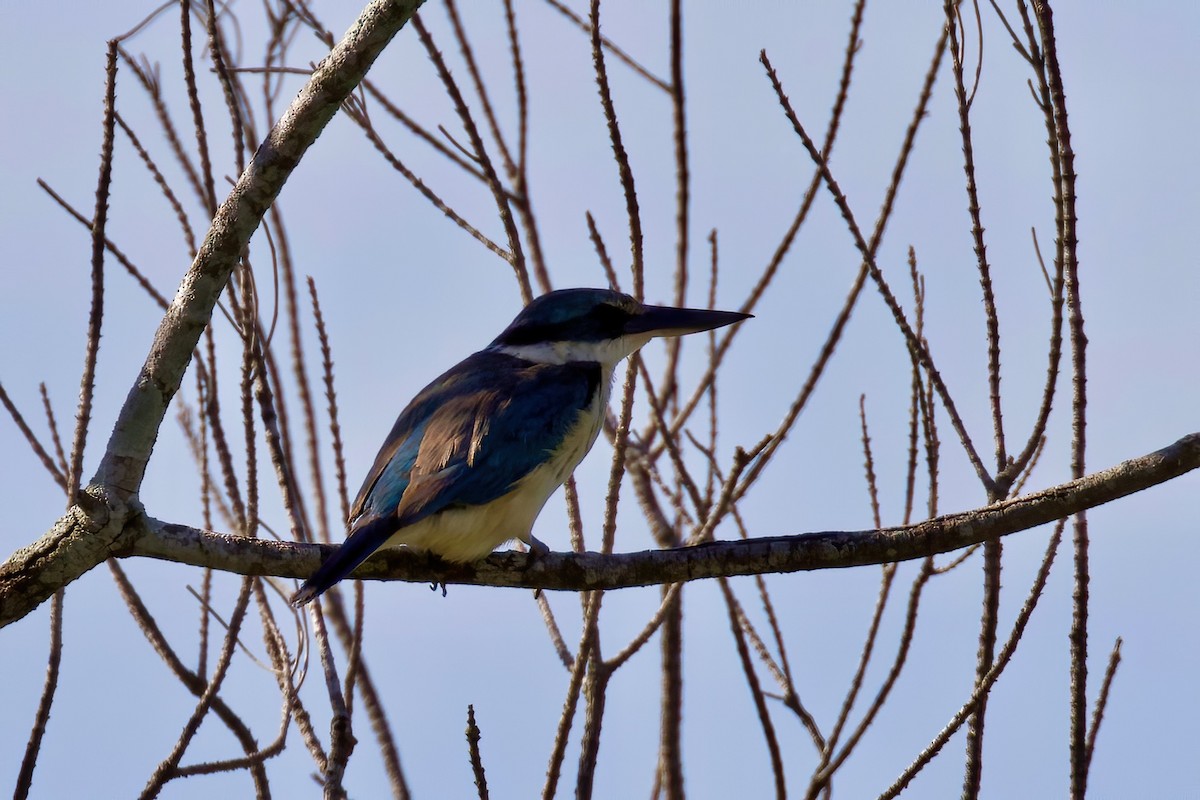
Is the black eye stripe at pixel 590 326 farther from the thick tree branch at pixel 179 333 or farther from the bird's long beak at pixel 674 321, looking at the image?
the thick tree branch at pixel 179 333

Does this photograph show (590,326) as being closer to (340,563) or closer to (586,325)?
(586,325)

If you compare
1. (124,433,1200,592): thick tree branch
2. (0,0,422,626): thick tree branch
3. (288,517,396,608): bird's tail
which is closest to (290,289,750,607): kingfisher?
(288,517,396,608): bird's tail

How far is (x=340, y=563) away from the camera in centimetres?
344

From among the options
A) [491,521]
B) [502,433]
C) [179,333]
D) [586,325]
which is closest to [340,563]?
[491,521]

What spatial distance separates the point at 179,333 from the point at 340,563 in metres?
0.85

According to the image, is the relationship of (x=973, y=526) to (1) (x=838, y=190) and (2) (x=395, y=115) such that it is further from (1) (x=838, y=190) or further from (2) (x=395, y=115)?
(2) (x=395, y=115)

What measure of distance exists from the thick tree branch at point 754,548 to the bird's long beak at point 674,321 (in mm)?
1260

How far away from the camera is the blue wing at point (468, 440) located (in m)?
3.90

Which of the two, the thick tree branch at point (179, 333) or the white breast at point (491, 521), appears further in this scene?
the white breast at point (491, 521)

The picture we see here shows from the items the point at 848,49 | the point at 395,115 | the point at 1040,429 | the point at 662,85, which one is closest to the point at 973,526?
the point at 1040,429

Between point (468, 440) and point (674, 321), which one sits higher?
point (674, 321)

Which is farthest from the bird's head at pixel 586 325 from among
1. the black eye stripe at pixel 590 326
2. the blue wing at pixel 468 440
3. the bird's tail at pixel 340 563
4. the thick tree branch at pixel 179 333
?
the thick tree branch at pixel 179 333

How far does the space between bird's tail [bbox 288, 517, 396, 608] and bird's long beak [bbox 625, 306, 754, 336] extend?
148 cm

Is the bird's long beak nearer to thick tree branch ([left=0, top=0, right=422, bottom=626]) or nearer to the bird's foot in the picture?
the bird's foot
